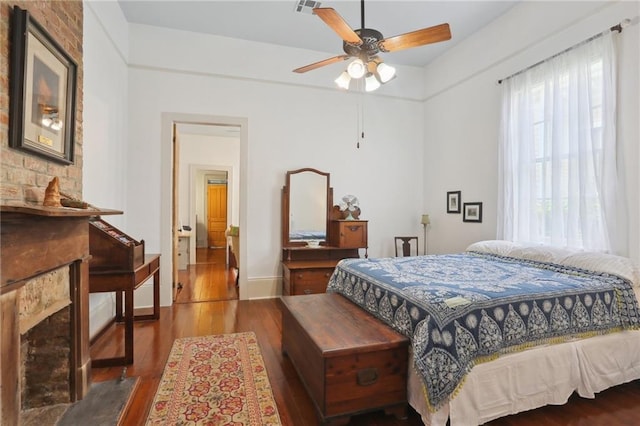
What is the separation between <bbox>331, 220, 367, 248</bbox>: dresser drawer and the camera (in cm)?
440

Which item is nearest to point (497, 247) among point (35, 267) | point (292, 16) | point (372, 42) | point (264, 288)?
point (372, 42)

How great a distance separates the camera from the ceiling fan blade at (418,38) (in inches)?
86.4

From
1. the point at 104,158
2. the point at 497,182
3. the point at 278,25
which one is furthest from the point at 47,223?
the point at 497,182

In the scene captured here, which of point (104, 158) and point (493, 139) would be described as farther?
point (493, 139)

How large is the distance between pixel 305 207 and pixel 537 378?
3228 millimetres

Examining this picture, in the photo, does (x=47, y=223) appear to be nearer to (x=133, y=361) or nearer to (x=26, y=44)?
(x=26, y=44)

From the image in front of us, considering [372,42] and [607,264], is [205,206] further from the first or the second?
[607,264]

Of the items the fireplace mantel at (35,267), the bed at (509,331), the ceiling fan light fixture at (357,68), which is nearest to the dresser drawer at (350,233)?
the bed at (509,331)

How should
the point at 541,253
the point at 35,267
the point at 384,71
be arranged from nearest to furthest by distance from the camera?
the point at 35,267, the point at 384,71, the point at 541,253

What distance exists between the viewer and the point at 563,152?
9.93 feet

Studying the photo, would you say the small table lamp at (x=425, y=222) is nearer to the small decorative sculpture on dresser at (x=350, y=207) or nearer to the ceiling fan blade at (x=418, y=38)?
the small decorative sculpture on dresser at (x=350, y=207)

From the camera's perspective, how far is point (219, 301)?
418 centimetres

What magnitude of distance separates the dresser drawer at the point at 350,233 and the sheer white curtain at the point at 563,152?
1.68 m

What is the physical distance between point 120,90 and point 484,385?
14.6 feet
